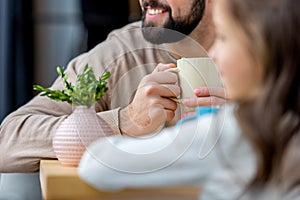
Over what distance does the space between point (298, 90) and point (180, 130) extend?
8.0 inches

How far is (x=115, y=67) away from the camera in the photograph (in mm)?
1623

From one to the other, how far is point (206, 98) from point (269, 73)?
348 mm

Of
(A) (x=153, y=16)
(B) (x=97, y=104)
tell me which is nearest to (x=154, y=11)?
(A) (x=153, y=16)

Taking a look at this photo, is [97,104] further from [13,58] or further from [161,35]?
[13,58]

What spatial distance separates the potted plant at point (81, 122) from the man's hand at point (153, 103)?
0.25ft

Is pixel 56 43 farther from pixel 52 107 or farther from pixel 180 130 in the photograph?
pixel 180 130

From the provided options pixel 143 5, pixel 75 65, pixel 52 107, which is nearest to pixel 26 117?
pixel 52 107

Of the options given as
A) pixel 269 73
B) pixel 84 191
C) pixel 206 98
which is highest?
pixel 269 73

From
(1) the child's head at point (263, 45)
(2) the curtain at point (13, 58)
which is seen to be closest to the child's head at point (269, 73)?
(1) the child's head at point (263, 45)

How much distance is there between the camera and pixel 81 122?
1202 mm

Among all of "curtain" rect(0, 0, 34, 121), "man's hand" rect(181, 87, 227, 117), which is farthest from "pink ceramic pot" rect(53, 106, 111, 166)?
"curtain" rect(0, 0, 34, 121)

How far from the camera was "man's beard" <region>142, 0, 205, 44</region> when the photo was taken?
5.32ft

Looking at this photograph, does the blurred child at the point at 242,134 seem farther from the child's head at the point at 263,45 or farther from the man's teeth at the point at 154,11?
the man's teeth at the point at 154,11

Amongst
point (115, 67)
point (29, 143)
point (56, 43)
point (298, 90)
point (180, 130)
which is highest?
point (298, 90)
